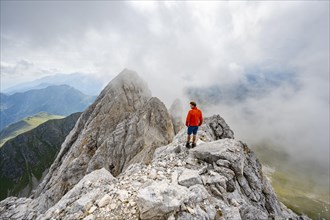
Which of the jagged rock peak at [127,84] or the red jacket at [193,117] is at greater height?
the jagged rock peak at [127,84]

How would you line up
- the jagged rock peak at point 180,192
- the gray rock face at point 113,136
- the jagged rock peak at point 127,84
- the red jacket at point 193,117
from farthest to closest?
the jagged rock peak at point 127,84 < the gray rock face at point 113,136 < the red jacket at point 193,117 < the jagged rock peak at point 180,192

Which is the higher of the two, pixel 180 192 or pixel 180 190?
pixel 180 190

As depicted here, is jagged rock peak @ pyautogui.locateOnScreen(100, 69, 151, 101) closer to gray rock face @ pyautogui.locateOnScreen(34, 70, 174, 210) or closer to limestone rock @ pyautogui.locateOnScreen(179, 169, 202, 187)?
gray rock face @ pyautogui.locateOnScreen(34, 70, 174, 210)

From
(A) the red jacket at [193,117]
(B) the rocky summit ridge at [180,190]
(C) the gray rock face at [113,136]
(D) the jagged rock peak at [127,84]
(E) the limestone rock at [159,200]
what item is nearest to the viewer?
(E) the limestone rock at [159,200]

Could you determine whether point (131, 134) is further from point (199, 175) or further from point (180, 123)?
point (199, 175)

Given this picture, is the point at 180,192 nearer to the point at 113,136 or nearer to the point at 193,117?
the point at 193,117

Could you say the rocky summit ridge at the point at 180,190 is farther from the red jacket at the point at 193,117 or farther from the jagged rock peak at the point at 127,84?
the jagged rock peak at the point at 127,84

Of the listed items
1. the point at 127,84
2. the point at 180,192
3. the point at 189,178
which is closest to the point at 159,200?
the point at 180,192

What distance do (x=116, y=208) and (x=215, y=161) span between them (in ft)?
29.3

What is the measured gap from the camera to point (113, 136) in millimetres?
57500

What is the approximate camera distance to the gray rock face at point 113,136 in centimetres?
5150

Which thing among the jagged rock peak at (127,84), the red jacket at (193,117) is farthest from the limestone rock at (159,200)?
the jagged rock peak at (127,84)

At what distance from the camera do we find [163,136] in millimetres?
60000

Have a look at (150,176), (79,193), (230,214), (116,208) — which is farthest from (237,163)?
(79,193)
